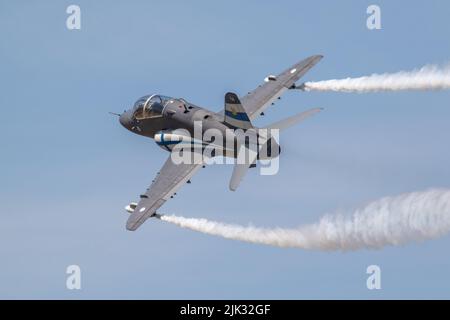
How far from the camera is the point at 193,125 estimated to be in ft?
259

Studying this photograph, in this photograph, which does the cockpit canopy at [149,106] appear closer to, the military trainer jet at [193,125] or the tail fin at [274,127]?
the military trainer jet at [193,125]

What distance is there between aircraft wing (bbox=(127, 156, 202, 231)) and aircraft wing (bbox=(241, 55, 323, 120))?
24.3 ft

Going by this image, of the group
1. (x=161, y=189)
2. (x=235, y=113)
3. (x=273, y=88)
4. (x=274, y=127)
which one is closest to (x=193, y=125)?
(x=235, y=113)

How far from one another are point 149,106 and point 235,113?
8.14 m

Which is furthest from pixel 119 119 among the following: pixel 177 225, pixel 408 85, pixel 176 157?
pixel 408 85

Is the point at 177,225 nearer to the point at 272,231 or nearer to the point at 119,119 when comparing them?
the point at 272,231

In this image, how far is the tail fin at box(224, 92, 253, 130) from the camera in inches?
3004

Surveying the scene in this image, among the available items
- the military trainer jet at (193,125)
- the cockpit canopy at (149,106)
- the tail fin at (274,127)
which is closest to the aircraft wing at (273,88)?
the military trainer jet at (193,125)

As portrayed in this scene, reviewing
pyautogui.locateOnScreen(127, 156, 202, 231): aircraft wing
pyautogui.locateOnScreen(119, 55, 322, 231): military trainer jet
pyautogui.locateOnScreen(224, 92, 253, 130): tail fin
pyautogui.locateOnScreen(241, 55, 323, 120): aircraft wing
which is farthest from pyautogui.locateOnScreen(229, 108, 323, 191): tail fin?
pyautogui.locateOnScreen(241, 55, 323, 120): aircraft wing

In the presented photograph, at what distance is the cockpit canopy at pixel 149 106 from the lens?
81.7 m

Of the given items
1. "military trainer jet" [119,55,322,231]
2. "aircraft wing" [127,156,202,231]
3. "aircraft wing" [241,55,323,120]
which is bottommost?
"aircraft wing" [127,156,202,231]

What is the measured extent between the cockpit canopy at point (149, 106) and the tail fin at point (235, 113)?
6.42 meters

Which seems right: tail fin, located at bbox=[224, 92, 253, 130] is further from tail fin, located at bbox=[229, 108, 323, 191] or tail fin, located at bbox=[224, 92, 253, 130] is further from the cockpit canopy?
the cockpit canopy

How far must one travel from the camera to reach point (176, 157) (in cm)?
7812
